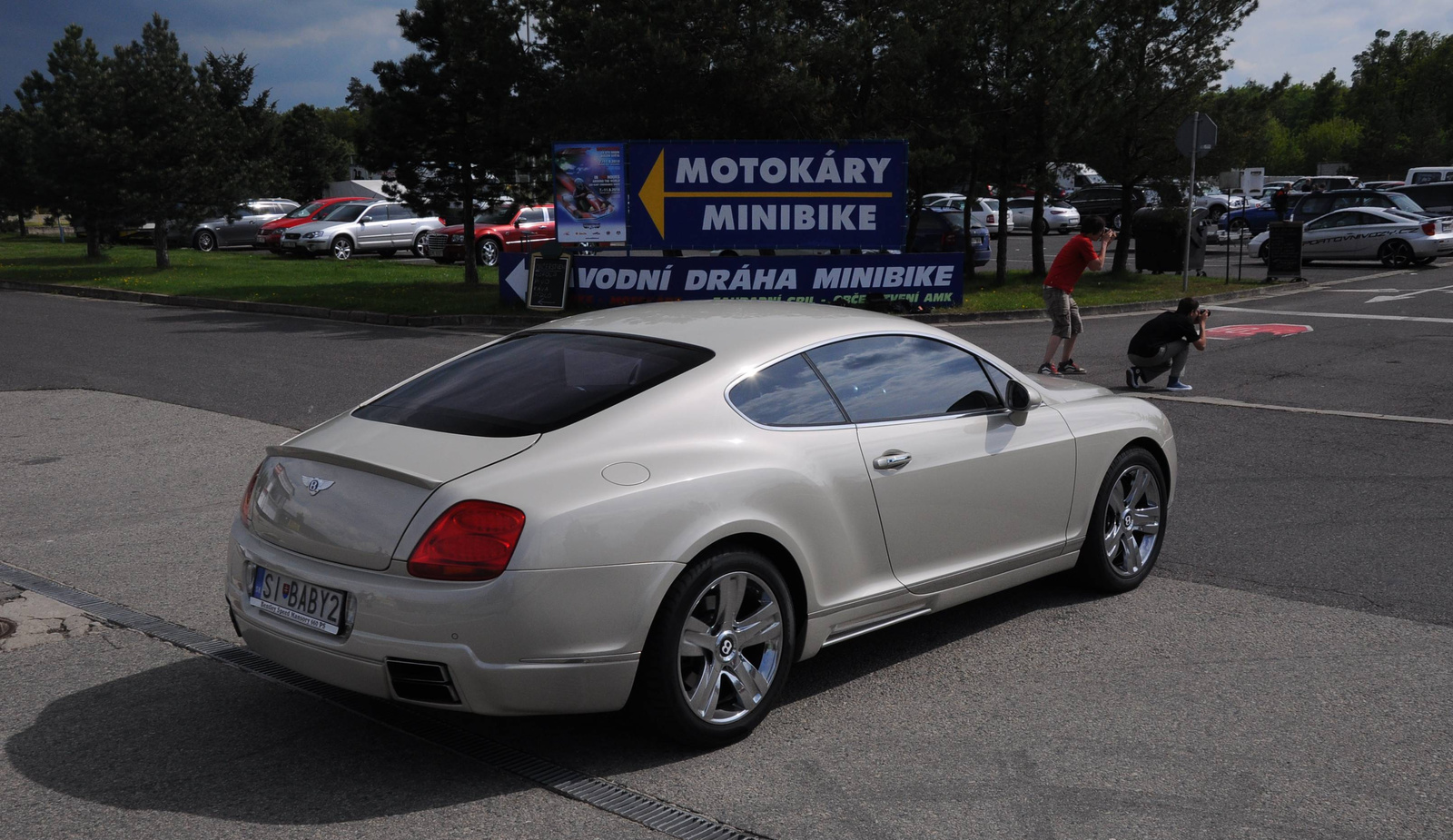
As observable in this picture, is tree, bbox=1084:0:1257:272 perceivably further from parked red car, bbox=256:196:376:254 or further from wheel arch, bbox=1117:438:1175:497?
parked red car, bbox=256:196:376:254

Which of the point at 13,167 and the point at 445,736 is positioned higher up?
the point at 13,167

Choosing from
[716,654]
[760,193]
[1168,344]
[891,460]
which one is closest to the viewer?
[716,654]

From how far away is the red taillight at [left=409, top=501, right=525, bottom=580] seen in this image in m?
3.70

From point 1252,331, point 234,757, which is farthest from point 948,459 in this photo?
point 1252,331

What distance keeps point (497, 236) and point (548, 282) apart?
11700 mm

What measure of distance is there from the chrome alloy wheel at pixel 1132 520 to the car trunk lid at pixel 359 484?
311 centimetres

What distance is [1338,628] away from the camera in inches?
212

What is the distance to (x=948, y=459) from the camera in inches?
196

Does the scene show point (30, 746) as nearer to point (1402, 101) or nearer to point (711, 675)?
point (711, 675)

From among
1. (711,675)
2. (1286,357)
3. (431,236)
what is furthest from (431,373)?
(431,236)

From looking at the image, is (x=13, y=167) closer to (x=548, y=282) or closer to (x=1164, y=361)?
(x=548, y=282)

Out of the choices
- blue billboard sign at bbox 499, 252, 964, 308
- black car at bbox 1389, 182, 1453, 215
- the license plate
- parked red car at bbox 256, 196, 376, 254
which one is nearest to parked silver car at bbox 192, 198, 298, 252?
parked red car at bbox 256, 196, 376, 254

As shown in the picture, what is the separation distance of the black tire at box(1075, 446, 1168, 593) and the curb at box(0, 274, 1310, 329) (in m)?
10.5

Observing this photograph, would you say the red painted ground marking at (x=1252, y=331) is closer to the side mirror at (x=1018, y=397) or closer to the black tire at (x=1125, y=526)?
the black tire at (x=1125, y=526)
